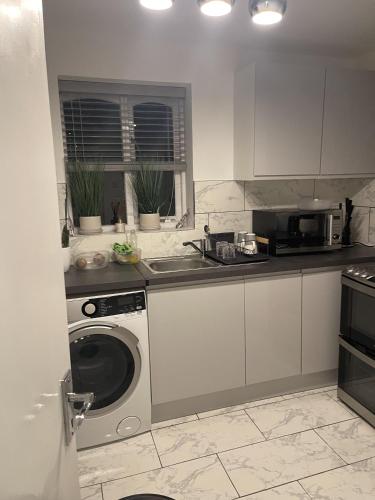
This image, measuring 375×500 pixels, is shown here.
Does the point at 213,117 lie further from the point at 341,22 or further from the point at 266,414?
the point at 266,414

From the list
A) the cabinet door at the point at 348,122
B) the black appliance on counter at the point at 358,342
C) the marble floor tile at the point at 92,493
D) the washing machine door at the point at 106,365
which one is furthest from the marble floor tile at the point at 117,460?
the cabinet door at the point at 348,122

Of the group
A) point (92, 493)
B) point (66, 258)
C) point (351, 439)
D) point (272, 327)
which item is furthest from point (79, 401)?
point (351, 439)

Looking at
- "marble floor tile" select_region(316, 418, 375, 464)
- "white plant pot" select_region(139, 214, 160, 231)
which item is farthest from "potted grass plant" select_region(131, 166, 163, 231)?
"marble floor tile" select_region(316, 418, 375, 464)

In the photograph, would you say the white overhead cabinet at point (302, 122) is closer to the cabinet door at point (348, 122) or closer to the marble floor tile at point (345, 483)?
the cabinet door at point (348, 122)

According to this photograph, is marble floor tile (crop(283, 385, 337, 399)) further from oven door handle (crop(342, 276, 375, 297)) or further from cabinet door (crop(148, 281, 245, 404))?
oven door handle (crop(342, 276, 375, 297))

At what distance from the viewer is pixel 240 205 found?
2895mm

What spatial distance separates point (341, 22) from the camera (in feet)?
7.66

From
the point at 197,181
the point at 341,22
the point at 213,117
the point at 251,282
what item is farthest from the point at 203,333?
the point at 341,22

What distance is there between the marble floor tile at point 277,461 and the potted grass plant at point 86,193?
167 cm

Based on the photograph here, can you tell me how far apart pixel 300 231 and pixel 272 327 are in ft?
2.40

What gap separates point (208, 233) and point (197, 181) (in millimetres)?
403

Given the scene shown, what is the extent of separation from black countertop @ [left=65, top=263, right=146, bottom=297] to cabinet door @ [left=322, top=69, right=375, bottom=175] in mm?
1632

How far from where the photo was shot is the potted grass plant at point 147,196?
8.89 feet

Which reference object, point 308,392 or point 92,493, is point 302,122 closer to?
point 308,392
